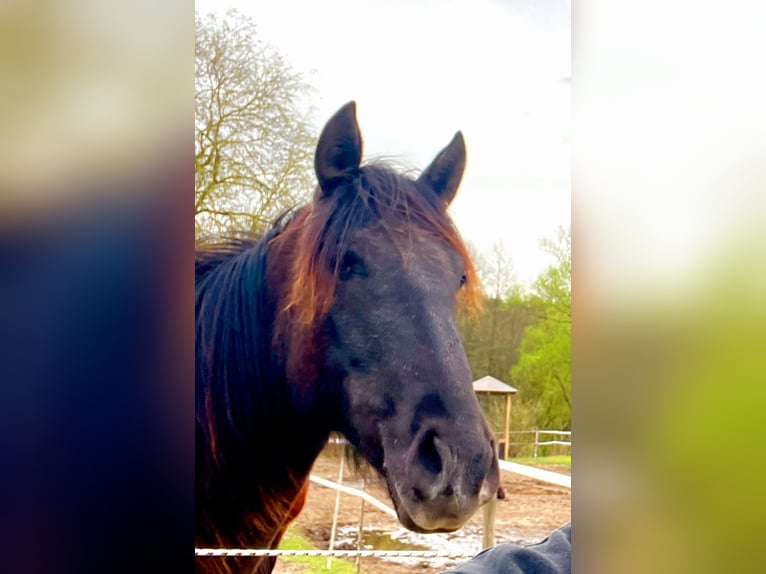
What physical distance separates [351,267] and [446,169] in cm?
31

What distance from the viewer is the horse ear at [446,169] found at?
4.21ft

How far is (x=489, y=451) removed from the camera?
1.15m

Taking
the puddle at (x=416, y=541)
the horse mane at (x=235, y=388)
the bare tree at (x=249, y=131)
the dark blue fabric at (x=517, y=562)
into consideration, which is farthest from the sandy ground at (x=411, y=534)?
the bare tree at (x=249, y=131)

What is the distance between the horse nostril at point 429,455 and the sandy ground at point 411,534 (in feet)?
0.67

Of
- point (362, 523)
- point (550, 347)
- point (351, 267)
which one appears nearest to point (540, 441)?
point (550, 347)

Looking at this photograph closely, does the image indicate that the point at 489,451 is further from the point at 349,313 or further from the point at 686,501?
the point at 686,501

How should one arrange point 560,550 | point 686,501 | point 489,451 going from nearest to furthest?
point 686,501 < point 560,550 < point 489,451

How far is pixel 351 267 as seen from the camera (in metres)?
1.21

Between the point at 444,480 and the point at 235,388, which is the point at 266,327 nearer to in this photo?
the point at 235,388

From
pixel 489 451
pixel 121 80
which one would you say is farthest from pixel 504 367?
pixel 121 80

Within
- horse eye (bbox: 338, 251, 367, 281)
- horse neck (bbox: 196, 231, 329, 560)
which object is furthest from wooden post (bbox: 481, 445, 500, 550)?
horse eye (bbox: 338, 251, 367, 281)

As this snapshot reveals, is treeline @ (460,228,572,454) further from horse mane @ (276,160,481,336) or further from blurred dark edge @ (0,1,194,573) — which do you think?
blurred dark edge @ (0,1,194,573)

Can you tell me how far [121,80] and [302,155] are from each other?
582mm

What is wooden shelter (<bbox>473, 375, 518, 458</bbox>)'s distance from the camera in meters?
1.27
